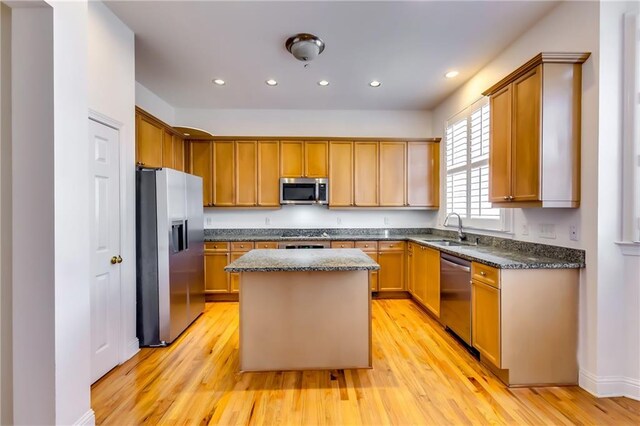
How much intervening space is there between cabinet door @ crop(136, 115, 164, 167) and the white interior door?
466 millimetres

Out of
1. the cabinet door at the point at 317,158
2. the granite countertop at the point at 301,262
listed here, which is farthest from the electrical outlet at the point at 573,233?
the cabinet door at the point at 317,158

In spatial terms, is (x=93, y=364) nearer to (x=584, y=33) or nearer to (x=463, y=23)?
(x=463, y=23)

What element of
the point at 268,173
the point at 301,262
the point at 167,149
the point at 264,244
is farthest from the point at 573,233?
the point at 167,149

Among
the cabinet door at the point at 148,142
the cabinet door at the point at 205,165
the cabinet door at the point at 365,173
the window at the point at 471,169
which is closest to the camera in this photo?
the cabinet door at the point at 148,142

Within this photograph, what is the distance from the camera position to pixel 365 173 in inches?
182

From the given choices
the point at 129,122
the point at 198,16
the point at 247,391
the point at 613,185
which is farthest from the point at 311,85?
the point at 247,391

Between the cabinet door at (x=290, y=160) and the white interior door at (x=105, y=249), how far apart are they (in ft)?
7.77

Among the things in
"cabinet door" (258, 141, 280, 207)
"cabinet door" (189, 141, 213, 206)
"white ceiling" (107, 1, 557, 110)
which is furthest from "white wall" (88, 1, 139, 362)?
"cabinet door" (258, 141, 280, 207)

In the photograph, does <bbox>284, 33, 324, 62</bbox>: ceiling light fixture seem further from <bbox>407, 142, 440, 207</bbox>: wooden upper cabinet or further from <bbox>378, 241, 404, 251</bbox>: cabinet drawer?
<bbox>378, 241, 404, 251</bbox>: cabinet drawer

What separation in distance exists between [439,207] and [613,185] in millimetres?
2599

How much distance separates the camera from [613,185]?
6.68 feet

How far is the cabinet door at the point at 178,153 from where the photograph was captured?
4.07m

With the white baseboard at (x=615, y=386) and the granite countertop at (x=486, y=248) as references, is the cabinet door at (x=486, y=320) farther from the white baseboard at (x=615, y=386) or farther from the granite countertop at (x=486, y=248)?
the white baseboard at (x=615, y=386)

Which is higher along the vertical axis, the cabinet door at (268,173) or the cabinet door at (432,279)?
the cabinet door at (268,173)
